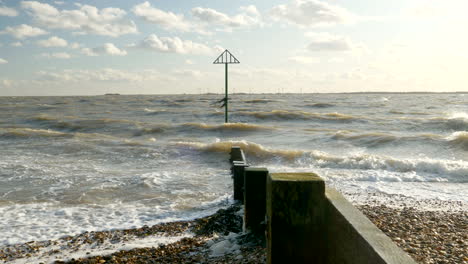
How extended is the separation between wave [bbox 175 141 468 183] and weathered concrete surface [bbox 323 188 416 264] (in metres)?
9.01

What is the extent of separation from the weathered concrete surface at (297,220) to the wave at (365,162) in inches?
355

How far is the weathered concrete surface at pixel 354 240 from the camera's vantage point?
2426 millimetres

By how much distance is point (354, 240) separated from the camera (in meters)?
2.73

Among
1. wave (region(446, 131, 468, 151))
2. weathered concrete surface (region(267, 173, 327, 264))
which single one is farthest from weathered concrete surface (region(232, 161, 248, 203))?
wave (region(446, 131, 468, 151))

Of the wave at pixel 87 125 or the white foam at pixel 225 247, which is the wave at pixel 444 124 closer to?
the wave at pixel 87 125

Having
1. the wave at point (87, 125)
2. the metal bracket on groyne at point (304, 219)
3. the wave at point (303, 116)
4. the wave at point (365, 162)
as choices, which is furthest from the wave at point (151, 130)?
the metal bracket on groyne at point (304, 219)

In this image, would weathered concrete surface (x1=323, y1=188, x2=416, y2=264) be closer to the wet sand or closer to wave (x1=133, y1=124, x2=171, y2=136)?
the wet sand

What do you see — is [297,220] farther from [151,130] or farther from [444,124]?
[444,124]

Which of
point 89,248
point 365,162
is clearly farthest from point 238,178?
point 365,162

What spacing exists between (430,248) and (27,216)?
6996 millimetres

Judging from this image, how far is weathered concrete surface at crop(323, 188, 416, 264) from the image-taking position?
2.43 m

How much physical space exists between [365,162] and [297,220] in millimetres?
11024

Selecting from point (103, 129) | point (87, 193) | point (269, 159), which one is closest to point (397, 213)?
point (87, 193)

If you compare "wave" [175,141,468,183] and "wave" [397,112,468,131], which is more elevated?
"wave" [397,112,468,131]
